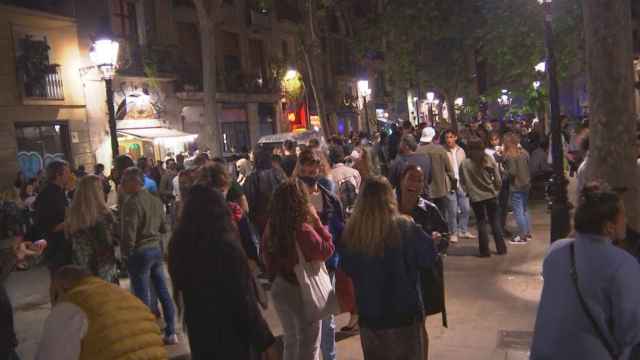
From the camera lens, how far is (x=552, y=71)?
907cm

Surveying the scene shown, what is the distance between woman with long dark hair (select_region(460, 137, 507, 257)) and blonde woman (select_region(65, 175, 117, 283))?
5.42m

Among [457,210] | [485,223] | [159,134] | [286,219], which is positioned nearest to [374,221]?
[286,219]

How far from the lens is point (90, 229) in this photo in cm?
631

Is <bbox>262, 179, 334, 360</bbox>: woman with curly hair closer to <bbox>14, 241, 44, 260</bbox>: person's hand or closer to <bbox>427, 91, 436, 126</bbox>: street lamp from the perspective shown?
<bbox>14, 241, 44, 260</bbox>: person's hand

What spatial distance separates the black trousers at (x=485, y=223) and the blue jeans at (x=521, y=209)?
699 mm

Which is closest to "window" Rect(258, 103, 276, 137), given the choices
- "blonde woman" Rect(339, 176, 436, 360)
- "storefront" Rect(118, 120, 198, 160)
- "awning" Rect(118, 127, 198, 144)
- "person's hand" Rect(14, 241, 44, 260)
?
"storefront" Rect(118, 120, 198, 160)

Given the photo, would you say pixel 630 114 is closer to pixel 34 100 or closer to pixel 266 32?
pixel 34 100

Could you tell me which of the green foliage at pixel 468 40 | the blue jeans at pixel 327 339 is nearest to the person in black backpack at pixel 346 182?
the blue jeans at pixel 327 339

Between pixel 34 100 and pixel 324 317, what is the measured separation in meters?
16.8

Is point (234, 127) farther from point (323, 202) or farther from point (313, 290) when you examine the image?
point (313, 290)

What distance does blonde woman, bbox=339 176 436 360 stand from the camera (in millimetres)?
4098

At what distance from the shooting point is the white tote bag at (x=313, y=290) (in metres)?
4.77

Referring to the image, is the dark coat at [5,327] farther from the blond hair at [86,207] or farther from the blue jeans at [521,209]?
the blue jeans at [521,209]

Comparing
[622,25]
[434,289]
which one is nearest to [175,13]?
[622,25]
